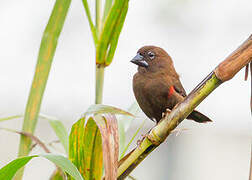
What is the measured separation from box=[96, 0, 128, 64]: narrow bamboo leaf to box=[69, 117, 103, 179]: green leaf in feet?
1.28

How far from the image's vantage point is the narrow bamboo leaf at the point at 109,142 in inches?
57.1

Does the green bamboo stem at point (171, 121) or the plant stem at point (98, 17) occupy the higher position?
the plant stem at point (98, 17)

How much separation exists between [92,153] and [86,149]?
0.09ft

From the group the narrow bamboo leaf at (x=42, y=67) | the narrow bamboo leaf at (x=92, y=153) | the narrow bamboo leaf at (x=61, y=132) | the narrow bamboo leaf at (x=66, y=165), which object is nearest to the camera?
the narrow bamboo leaf at (x=66, y=165)

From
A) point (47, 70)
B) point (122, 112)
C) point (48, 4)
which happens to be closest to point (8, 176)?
point (122, 112)

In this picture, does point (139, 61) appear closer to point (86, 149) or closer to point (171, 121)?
point (86, 149)

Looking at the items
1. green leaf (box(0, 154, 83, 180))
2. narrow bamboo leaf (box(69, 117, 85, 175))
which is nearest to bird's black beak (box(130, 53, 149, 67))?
narrow bamboo leaf (box(69, 117, 85, 175))

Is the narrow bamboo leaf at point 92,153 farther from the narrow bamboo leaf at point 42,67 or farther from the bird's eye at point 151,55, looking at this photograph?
the bird's eye at point 151,55

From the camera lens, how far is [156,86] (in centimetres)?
276

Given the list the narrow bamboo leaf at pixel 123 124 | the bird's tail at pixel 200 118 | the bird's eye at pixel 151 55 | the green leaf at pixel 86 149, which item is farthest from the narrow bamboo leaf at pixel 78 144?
the bird's eye at pixel 151 55

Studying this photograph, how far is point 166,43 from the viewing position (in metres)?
7.38

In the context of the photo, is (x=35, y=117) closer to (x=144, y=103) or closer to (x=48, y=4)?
(x=144, y=103)

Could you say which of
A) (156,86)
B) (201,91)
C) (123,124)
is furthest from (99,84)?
(156,86)

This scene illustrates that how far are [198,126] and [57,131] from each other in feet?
17.2
